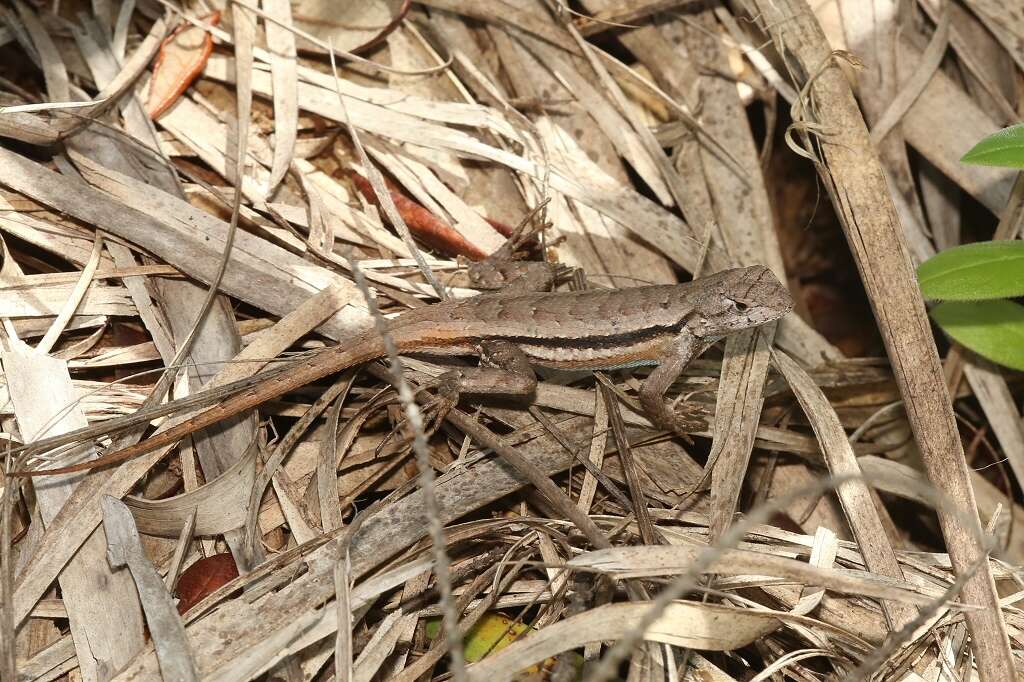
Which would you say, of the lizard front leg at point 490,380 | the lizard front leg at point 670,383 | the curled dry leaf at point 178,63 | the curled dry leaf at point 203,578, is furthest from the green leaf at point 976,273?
the curled dry leaf at point 178,63

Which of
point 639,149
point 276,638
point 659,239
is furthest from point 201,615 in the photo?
point 639,149

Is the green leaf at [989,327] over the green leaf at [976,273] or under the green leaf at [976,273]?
under

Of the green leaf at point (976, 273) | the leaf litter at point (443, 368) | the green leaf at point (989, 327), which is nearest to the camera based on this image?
the leaf litter at point (443, 368)

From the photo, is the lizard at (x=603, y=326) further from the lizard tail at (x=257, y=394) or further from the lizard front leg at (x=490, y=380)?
the lizard tail at (x=257, y=394)

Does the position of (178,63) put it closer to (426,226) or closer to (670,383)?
(426,226)

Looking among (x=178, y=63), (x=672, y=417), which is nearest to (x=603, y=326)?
(x=672, y=417)

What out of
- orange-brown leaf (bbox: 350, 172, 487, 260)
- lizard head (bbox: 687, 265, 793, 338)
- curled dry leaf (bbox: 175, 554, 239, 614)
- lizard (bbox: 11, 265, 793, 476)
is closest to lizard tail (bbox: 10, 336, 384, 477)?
lizard (bbox: 11, 265, 793, 476)

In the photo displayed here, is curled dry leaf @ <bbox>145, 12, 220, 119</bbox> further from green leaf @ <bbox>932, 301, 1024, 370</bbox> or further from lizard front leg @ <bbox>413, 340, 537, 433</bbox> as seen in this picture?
green leaf @ <bbox>932, 301, 1024, 370</bbox>
